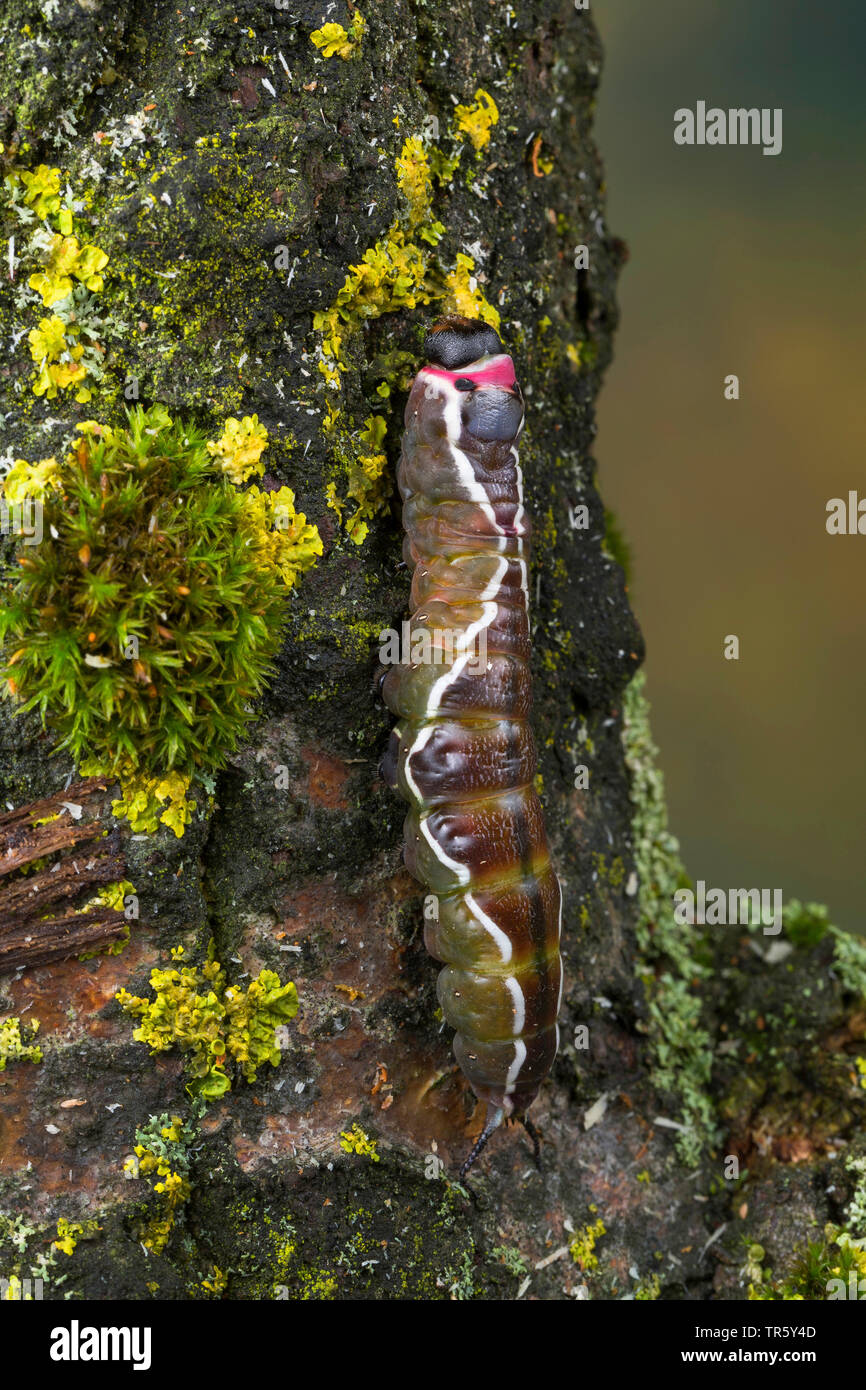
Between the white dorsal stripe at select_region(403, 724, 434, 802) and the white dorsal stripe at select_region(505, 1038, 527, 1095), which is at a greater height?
the white dorsal stripe at select_region(403, 724, 434, 802)

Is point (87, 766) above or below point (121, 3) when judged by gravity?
below

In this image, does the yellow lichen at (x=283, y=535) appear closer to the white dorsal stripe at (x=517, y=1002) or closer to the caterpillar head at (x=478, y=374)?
the caterpillar head at (x=478, y=374)

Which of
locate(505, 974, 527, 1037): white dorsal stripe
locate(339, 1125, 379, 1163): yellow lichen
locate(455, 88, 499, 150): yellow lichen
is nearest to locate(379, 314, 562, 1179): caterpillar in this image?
locate(505, 974, 527, 1037): white dorsal stripe

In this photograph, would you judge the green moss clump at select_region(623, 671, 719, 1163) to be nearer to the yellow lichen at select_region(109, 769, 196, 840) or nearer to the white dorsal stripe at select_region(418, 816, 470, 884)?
the white dorsal stripe at select_region(418, 816, 470, 884)

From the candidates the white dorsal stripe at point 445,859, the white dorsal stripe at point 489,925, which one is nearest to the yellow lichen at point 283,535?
the white dorsal stripe at point 445,859

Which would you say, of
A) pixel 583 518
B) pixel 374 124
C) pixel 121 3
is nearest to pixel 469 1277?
A: pixel 583 518

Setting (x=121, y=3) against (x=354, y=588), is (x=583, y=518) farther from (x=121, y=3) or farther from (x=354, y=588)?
(x=121, y=3)

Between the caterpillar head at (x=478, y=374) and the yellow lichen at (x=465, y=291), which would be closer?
the caterpillar head at (x=478, y=374)
